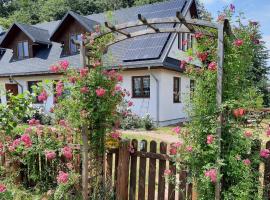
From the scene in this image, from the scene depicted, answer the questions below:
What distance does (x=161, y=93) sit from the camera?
12359 mm

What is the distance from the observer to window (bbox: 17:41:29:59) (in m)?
17.0

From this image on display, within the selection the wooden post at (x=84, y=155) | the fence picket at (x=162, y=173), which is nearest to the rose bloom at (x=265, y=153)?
the fence picket at (x=162, y=173)

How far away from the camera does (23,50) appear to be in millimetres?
17188

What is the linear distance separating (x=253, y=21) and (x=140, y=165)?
243cm

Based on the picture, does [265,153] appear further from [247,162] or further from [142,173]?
[142,173]

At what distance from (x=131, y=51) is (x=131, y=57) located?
0.56 metres

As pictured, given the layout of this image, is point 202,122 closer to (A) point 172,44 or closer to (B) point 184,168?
→ (B) point 184,168

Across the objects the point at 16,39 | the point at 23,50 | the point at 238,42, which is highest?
the point at 16,39

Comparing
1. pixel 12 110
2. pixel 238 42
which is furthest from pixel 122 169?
pixel 238 42

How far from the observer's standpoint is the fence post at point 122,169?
13.4ft

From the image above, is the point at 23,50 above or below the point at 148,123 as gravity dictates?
above

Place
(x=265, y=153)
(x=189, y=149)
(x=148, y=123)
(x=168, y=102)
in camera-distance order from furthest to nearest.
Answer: (x=168, y=102) < (x=148, y=123) < (x=189, y=149) < (x=265, y=153)

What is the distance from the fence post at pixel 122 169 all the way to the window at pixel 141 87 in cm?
861

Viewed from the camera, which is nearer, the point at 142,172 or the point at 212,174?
the point at 212,174
